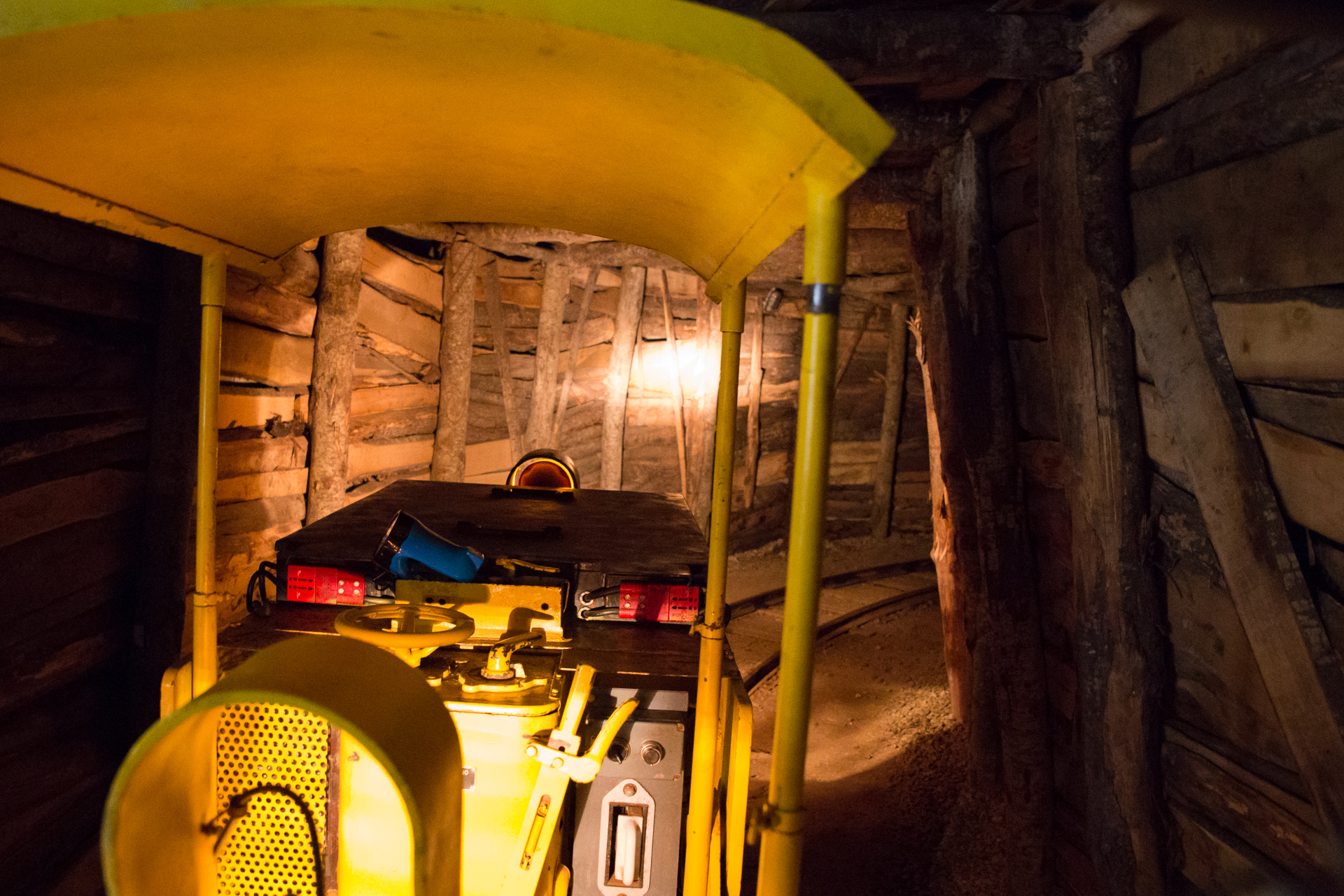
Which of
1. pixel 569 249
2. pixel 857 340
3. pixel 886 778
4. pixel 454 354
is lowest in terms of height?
pixel 886 778

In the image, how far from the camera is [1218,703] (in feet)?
9.18

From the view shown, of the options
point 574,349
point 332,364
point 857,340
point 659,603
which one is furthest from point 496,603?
point 857,340

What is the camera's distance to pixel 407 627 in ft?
7.13

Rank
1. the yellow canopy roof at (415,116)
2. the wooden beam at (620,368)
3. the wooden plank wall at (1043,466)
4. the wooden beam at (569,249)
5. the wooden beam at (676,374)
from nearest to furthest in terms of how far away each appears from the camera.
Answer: the yellow canopy roof at (415,116) < the wooden plank wall at (1043,466) < the wooden beam at (569,249) < the wooden beam at (620,368) < the wooden beam at (676,374)

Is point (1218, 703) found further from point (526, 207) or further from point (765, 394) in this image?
point (765, 394)

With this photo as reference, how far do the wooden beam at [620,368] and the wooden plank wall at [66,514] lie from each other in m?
5.46

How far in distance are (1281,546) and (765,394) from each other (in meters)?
7.90

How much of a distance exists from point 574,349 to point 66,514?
578cm

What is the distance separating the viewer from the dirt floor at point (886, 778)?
409 cm

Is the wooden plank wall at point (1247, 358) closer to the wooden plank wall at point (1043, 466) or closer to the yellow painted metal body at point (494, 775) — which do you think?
the wooden plank wall at point (1043, 466)

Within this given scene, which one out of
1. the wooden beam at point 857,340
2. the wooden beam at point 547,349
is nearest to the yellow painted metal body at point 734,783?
the wooden beam at point 547,349

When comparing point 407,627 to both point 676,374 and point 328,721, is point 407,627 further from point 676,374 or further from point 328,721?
point 676,374

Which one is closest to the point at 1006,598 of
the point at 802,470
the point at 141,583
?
the point at 802,470

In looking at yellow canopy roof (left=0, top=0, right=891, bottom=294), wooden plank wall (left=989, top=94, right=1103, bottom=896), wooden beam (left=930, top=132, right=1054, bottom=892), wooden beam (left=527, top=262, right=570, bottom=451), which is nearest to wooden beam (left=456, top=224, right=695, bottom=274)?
wooden beam (left=527, top=262, right=570, bottom=451)
